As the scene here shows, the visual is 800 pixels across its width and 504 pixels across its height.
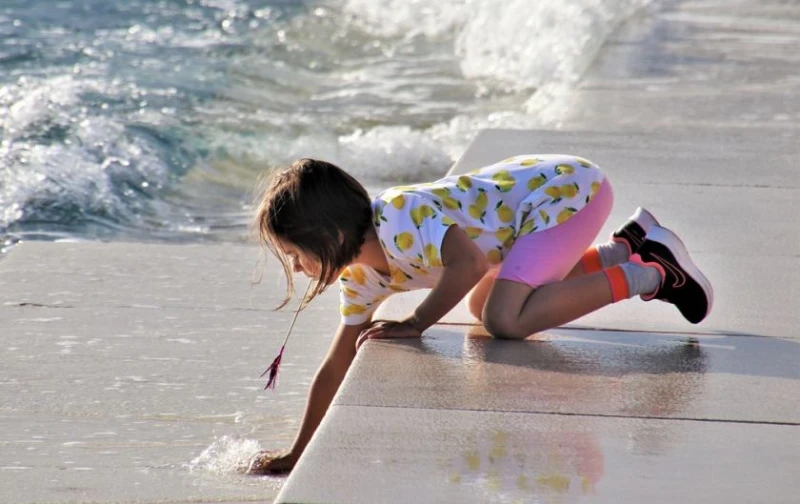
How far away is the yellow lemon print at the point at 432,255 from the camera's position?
345 cm

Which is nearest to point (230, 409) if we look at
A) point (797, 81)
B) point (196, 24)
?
point (797, 81)

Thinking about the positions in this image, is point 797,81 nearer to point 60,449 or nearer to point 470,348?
point 470,348

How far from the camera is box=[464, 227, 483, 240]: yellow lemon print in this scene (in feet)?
12.0

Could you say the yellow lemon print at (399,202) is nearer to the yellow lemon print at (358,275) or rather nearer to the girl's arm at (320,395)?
the yellow lemon print at (358,275)

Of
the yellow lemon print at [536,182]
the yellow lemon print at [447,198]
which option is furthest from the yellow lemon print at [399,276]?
the yellow lemon print at [536,182]

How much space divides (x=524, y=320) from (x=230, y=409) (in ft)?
2.93

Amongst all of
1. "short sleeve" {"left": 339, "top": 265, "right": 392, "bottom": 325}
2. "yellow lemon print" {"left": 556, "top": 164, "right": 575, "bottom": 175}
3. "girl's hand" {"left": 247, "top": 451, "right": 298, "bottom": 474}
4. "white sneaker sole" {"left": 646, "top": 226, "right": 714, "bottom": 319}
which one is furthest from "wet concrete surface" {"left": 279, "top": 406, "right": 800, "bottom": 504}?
"yellow lemon print" {"left": 556, "top": 164, "right": 575, "bottom": 175}

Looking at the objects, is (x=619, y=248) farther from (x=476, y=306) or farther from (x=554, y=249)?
(x=476, y=306)

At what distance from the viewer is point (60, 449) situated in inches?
135

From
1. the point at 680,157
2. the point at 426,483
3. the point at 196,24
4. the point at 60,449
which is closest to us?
the point at 426,483

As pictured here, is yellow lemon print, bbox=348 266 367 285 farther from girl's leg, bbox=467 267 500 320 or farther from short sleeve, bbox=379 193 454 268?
girl's leg, bbox=467 267 500 320

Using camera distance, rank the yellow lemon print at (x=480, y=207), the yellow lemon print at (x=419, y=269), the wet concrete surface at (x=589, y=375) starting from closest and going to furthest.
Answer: the wet concrete surface at (x=589, y=375), the yellow lemon print at (x=419, y=269), the yellow lemon print at (x=480, y=207)

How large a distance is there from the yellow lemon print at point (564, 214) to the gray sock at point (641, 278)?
0.22 metres

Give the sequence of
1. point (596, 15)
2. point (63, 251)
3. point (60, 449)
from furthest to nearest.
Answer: point (596, 15) → point (63, 251) → point (60, 449)
